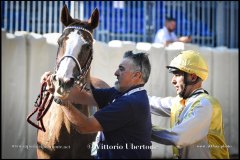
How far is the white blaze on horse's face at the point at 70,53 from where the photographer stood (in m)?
3.40

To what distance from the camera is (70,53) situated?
3586 mm

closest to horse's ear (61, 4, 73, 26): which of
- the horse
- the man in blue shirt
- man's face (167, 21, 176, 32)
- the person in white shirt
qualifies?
the horse

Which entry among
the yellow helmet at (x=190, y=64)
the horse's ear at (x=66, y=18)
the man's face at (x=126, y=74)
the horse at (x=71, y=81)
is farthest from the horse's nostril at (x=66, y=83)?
the yellow helmet at (x=190, y=64)

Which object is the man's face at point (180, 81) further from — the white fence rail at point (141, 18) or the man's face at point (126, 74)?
the white fence rail at point (141, 18)

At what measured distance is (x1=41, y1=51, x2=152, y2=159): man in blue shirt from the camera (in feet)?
10.8

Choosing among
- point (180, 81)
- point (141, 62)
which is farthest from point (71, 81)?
point (180, 81)

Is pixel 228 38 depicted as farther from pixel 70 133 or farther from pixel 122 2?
pixel 70 133

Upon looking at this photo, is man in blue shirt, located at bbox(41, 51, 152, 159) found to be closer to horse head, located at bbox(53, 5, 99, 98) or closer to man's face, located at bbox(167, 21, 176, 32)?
horse head, located at bbox(53, 5, 99, 98)

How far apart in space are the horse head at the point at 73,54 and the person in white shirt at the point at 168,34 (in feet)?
12.2

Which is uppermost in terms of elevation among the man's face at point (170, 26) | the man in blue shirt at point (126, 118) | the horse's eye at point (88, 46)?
the man's face at point (170, 26)

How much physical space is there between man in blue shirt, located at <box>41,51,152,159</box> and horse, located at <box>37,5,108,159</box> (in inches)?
8.8

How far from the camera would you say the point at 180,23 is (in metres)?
8.34

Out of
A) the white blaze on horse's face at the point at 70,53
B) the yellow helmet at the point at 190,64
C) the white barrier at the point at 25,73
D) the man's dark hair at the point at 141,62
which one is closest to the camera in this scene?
the white blaze on horse's face at the point at 70,53

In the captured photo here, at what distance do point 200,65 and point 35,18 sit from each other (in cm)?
369
